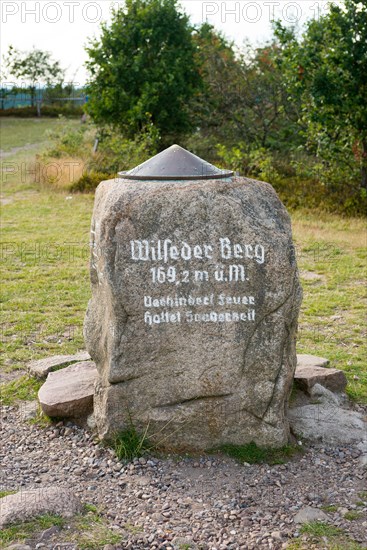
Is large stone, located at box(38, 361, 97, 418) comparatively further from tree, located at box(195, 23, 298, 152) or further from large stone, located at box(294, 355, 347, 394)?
tree, located at box(195, 23, 298, 152)

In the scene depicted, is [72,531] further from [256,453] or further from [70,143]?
[70,143]

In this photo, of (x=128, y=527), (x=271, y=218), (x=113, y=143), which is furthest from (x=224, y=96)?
(x=128, y=527)

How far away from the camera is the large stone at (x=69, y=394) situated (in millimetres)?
5332

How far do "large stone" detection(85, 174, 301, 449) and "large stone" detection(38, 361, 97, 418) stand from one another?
1.67 ft

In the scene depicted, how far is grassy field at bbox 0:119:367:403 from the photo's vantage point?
283 inches

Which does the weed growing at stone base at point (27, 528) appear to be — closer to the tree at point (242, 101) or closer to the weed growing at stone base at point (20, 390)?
the weed growing at stone base at point (20, 390)

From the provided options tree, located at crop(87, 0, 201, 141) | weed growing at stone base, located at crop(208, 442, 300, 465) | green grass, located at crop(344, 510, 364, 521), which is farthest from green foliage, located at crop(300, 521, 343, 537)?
tree, located at crop(87, 0, 201, 141)


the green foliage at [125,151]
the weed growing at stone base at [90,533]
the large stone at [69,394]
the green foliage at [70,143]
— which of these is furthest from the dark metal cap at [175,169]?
the green foliage at [70,143]

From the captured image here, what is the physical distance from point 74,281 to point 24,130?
24989mm

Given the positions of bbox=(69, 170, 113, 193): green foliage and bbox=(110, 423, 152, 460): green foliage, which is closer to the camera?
bbox=(110, 423, 152, 460): green foliage

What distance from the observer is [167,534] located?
13.0 ft

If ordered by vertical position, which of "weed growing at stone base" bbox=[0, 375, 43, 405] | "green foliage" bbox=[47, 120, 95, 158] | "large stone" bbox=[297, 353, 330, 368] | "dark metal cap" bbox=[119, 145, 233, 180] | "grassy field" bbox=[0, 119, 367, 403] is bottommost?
"weed growing at stone base" bbox=[0, 375, 43, 405]

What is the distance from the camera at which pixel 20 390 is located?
6.11m

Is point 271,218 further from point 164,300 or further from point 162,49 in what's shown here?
point 162,49
